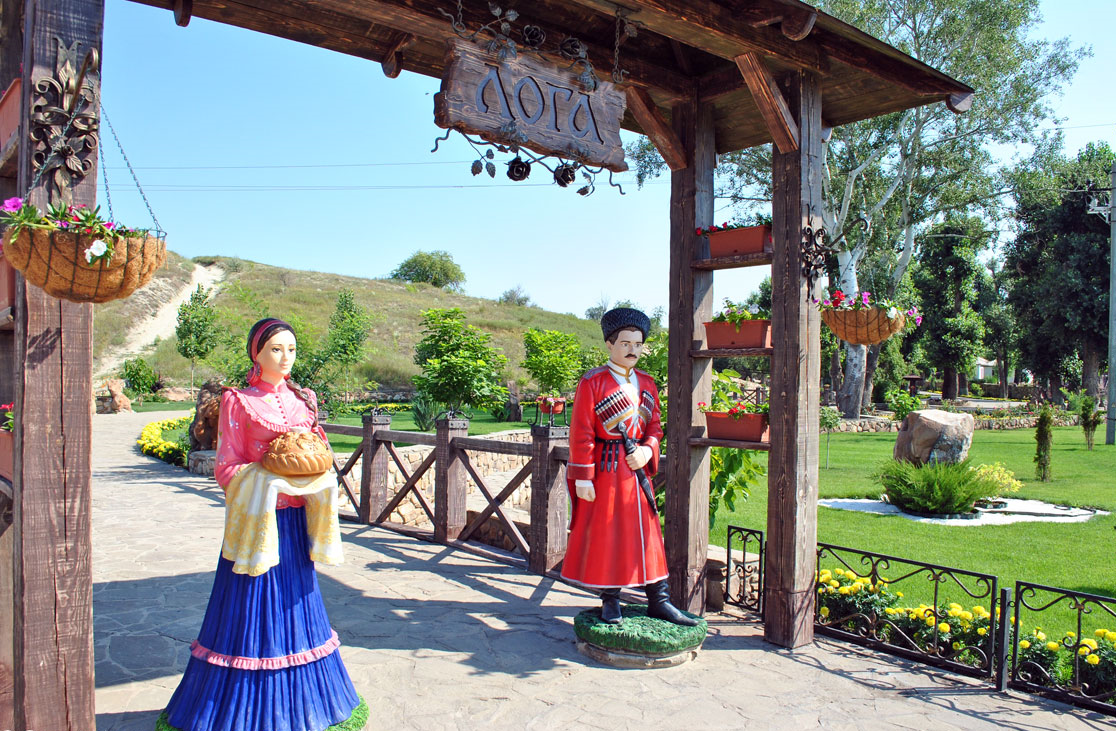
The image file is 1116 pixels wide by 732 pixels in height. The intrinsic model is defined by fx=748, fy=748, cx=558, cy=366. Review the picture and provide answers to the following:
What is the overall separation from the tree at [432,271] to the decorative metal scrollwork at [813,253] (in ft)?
230

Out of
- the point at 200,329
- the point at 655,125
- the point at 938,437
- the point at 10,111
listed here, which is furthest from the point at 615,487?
the point at 200,329

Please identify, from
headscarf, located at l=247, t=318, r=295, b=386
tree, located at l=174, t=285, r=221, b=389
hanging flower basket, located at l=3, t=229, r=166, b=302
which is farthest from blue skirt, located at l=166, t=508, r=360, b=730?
tree, located at l=174, t=285, r=221, b=389

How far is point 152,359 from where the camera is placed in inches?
1417

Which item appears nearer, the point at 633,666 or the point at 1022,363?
the point at 633,666

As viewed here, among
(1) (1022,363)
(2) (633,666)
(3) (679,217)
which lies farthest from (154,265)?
(1) (1022,363)

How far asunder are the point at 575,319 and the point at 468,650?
57.4 metres

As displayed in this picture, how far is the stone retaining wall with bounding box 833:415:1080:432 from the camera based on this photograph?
23141 millimetres

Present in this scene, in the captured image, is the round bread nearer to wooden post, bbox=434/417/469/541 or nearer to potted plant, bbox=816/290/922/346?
potted plant, bbox=816/290/922/346

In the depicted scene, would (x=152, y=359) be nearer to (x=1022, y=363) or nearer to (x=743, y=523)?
(x=743, y=523)

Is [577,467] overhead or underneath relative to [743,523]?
overhead

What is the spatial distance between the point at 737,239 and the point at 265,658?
350 centimetres

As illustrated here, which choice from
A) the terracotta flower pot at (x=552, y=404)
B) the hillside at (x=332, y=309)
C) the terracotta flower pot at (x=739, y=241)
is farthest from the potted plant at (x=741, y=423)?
the hillside at (x=332, y=309)

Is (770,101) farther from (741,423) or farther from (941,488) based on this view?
(941,488)

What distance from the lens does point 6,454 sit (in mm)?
2953
